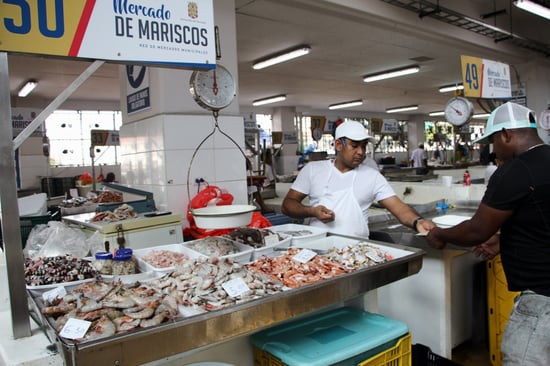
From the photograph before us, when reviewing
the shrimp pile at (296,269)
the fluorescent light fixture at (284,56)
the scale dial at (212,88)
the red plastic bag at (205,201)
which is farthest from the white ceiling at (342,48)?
the shrimp pile at (296,269)

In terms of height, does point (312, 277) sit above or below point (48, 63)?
below

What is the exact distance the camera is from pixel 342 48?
25.3 feet

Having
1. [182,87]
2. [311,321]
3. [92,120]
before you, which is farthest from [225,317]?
[92,120]

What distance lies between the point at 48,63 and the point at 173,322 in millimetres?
8024

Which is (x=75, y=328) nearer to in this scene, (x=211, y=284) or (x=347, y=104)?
(x=211, y=284)

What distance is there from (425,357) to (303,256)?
1.18 metres

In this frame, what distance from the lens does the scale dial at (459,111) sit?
5.17 meters

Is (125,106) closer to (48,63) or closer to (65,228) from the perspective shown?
(65,228)

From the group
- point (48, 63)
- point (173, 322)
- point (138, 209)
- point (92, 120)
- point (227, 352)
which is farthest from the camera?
point (92, 120)

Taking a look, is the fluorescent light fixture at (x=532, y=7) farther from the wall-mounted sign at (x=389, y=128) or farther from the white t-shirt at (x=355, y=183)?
the wall-mounted sign at (x=389, y=128)

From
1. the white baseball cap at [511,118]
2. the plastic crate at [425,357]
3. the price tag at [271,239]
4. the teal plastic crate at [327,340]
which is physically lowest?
the plastic crate at [425,357]

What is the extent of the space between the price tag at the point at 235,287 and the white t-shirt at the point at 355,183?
1430 millimetres

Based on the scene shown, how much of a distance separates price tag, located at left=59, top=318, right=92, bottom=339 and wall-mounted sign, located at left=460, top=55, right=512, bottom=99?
161 inches

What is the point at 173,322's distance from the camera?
1.23 m
